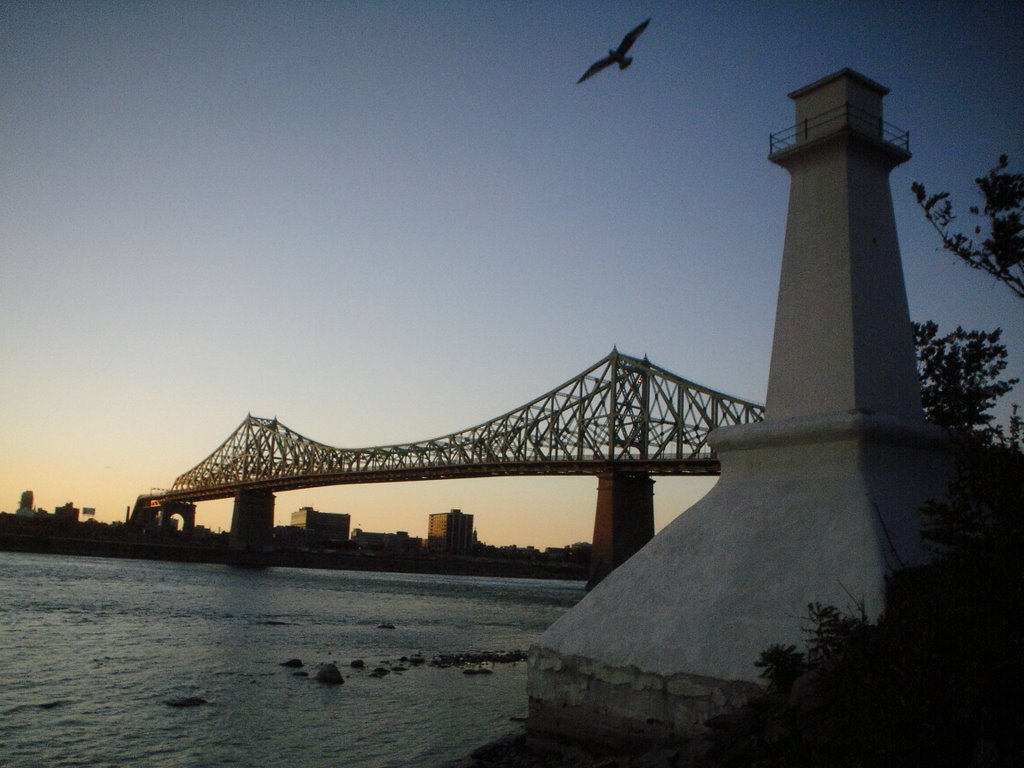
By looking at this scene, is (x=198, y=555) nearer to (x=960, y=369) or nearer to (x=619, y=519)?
(x=619, y=519)

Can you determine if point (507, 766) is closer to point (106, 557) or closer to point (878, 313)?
point (878, 313)

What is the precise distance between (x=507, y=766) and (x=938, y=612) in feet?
17.0

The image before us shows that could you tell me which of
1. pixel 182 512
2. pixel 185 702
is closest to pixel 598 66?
pixel 185 702

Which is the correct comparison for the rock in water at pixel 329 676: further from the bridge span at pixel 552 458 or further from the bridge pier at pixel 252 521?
the bridge pier at pixel 252 521

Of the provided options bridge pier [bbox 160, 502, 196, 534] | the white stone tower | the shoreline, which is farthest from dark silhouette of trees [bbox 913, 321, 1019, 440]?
bridge pier [bbox 160, 502, 196, 534]

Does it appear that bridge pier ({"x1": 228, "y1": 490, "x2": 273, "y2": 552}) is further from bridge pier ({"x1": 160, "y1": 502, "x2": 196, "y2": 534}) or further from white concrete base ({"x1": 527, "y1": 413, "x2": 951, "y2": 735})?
white concrete base ({"x1": 527, "y1": 413, "x2": 951, "y2": 735})

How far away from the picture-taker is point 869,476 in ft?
29.9

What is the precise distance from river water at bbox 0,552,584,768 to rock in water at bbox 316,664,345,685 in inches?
8.4

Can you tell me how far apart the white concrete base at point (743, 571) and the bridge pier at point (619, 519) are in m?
36.8

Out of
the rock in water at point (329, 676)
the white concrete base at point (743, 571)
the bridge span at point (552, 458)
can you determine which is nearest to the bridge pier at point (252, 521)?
the bridge span at point (552, 458)

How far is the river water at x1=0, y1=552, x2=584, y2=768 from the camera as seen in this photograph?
12133 millimetres

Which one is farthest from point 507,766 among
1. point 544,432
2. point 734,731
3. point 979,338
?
point 544,432

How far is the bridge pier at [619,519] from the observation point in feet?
158

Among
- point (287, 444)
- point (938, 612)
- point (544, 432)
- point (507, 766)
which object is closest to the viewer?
point (938, 612)
